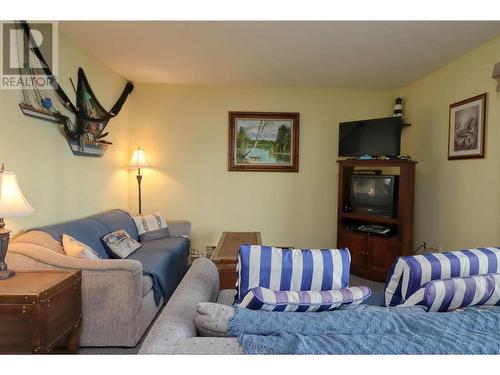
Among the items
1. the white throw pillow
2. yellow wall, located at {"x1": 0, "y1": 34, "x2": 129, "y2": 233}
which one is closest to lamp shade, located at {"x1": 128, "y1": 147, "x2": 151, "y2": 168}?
yellow wall, located at {"x1": 0, "y1": 34, "x2": 129, "y2": 233}

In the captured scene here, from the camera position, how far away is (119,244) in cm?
279

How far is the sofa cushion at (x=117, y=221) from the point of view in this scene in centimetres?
301

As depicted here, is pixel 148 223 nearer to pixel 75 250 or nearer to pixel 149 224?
pixel 149 224

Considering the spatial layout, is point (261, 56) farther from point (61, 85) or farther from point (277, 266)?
point (277, 266)

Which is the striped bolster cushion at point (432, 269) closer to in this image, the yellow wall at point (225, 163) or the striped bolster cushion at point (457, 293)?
the striped bolster cushion at point (457, 293)

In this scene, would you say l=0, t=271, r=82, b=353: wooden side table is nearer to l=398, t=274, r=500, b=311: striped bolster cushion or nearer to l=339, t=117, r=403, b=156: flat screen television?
l=398, t=274, r=500, b=311: striped bolster cushion

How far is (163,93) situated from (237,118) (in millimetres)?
1072

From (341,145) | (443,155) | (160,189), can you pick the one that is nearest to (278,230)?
(341,145)

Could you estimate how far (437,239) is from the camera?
3.38 m

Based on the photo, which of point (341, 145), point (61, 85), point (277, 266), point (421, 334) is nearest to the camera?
point (421, 334)

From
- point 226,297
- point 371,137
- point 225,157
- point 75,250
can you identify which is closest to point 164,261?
point 75,250

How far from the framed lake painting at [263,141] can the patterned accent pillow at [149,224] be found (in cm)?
119

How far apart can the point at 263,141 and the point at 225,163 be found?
62 centimetres
